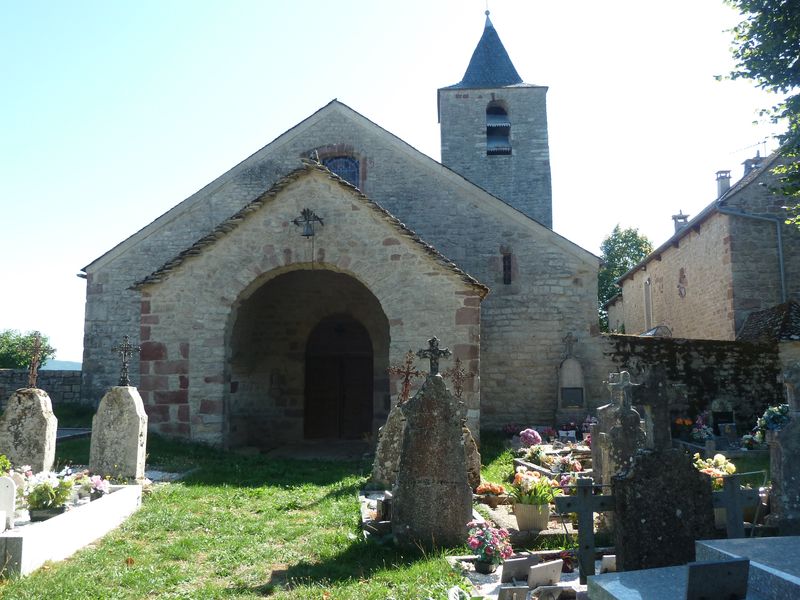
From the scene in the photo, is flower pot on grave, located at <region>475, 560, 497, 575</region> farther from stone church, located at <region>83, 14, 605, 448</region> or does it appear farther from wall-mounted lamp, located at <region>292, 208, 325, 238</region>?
wall-mounted lamp, located at <region>292, 208, 325, 238</region>

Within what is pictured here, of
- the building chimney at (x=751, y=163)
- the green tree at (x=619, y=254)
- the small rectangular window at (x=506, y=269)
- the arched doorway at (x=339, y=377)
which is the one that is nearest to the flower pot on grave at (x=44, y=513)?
the arched doorway at (x=339, y=377)

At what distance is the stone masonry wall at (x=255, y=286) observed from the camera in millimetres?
11641

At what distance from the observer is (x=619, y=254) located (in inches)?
1599

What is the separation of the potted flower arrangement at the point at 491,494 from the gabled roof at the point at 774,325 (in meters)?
10.6

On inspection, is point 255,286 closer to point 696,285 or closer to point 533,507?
point 533,507

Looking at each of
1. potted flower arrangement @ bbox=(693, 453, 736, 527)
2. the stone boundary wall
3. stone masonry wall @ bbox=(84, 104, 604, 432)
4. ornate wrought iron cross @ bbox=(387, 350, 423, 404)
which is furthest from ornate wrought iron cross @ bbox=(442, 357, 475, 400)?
the stone boundary wall

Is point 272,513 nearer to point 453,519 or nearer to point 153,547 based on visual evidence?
point 153,547

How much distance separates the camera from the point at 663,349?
14.9m

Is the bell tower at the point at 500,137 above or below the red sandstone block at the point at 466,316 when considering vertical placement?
above

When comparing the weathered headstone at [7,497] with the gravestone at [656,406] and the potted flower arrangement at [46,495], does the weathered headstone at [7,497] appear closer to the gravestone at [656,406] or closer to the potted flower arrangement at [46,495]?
the potted flower arrangement at [46,495]

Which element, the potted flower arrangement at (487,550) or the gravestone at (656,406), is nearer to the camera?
the gravestone at (656,406)

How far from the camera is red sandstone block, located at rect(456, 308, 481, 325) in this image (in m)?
11.4

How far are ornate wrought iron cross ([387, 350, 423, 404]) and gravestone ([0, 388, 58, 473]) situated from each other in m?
4.89

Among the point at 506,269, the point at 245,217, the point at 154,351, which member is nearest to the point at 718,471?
the point at 245,217
